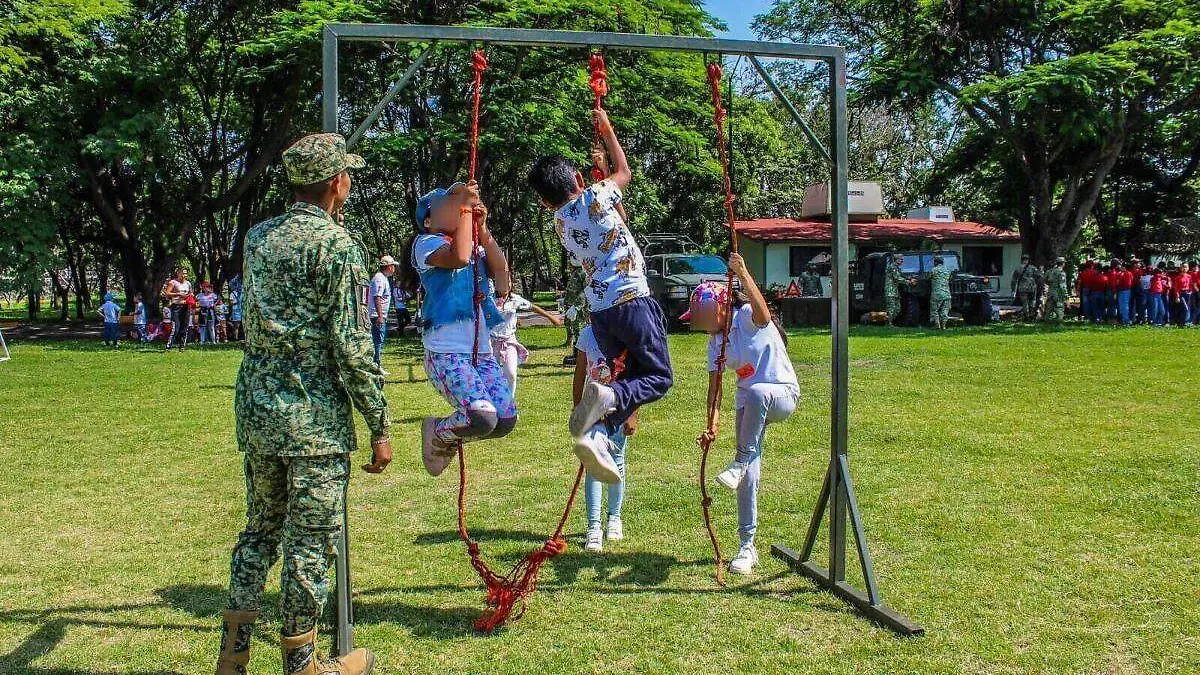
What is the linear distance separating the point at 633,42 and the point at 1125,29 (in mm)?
25297

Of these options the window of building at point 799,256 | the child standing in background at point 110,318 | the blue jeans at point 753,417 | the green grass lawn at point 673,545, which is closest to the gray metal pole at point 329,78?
the green grass lawn at point 673,545

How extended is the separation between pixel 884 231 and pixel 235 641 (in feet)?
119

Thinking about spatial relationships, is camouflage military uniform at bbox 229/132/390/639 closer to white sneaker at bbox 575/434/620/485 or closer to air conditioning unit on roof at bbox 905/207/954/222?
white sneaker at bbox 575/434/620/485


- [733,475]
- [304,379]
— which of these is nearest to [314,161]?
[304,379]

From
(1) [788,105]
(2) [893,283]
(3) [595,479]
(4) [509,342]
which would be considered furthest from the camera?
(2) [893,283]

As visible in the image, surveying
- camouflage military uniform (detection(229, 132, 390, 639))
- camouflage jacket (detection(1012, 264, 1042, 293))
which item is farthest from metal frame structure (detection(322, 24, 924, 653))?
camouflage jacket (detection(1012, 264, 1042, 293))

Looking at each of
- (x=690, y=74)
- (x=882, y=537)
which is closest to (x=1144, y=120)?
(x=690, y=74)

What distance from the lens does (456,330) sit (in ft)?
16.3

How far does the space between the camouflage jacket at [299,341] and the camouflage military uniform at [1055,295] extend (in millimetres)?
27484

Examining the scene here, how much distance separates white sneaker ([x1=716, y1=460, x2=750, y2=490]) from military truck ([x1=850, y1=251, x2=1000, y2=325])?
884 inches

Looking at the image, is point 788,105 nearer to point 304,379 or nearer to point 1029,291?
point 304,379

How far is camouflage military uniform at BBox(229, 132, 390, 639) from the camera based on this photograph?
3.87 meters

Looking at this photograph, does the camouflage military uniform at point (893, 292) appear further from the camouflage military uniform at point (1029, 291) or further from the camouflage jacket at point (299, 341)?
the camouflage jacket at point (299, 341)

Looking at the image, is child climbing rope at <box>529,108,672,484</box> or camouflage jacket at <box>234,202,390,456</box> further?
child climbing rope at <box>529,108,672,484</box>
